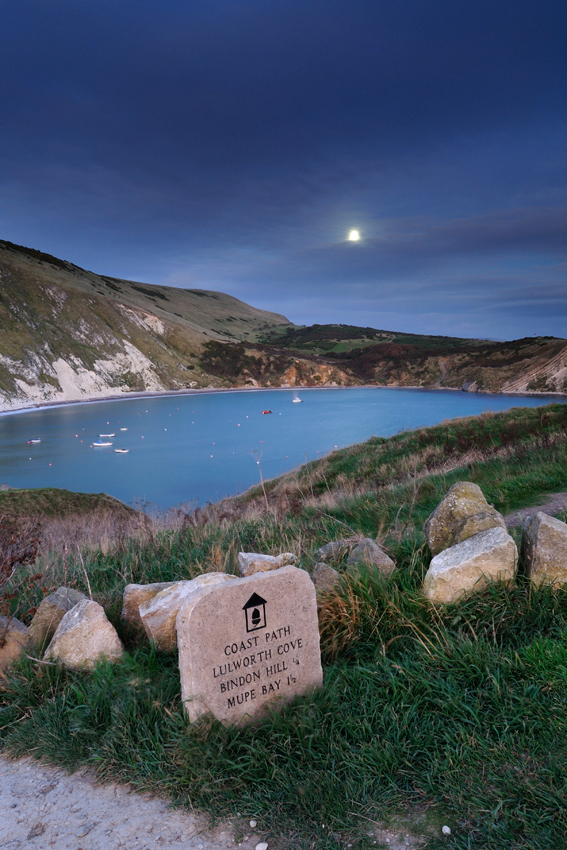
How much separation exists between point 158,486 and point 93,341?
5728 centimetres

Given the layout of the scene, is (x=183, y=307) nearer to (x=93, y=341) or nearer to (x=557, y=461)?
(x=93, y=341)

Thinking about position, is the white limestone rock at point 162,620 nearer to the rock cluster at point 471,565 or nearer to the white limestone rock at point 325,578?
the white limestone rock at point 325,578

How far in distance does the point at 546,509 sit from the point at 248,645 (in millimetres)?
5579

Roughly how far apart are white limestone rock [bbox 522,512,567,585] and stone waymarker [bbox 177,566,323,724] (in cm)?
184

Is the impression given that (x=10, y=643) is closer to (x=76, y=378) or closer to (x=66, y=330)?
(x=76, y=378)

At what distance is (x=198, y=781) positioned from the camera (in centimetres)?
278

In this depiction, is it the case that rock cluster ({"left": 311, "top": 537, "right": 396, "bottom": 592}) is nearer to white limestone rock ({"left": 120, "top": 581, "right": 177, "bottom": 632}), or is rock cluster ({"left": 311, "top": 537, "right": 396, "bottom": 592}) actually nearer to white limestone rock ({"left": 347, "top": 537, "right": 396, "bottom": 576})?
white limestone rock ({"left": 347, "top": 537, "right": 396, "bottom": 576})

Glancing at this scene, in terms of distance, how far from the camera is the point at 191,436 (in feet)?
186

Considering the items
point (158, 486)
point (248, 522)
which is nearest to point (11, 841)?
point (248, 522)

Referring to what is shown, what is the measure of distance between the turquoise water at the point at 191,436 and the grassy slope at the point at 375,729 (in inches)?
680

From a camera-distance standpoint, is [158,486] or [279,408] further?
[279,408]

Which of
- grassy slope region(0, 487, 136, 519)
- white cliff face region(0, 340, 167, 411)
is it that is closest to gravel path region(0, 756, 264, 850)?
grassy slope region(0, 487, 136, 519)

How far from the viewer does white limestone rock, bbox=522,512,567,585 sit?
12.9ft

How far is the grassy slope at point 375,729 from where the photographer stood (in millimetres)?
2525
